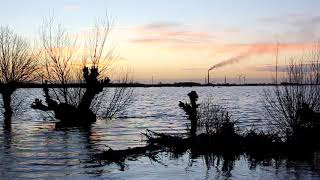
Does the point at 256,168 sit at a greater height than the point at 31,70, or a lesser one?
lesser

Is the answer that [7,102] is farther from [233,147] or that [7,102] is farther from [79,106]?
[233,147]

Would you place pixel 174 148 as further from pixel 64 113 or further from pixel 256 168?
pixel 64 113

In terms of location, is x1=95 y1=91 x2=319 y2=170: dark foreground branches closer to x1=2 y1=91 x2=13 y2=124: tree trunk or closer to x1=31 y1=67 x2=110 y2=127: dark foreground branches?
x1=31 y1=67 x2=110 y2=127: dark foreground branches

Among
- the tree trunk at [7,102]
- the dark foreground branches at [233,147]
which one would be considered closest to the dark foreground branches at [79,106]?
the tree trunk at [7,102]

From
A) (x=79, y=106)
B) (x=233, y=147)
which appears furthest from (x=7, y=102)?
(x=233, y=147)

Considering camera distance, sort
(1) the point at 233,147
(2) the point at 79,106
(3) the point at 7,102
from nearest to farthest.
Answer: (1) the point at 233,147
(2) the point at 79,106
(3) the point at 7,102

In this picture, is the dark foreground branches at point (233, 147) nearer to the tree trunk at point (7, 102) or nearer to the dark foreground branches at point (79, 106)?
the dark foreground branches at point (79, 106)

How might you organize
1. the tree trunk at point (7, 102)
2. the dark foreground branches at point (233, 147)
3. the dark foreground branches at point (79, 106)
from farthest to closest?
1. the tree trunk at point (7, 102)
2. the dark foreground branches at point (79, 106)
3. the dark foreground branches at point (233, 147)

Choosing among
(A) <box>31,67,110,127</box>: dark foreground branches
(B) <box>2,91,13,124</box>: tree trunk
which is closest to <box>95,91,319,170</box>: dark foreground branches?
(A) <box>31,67,110,127</box>: dark foreground branches

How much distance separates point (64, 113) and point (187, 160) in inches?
822

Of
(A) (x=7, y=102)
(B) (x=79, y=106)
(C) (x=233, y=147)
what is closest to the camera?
(C) (x=233, y=147)

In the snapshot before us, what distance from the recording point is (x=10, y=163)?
18172 millimetres

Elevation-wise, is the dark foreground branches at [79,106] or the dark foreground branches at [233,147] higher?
the dark foreground branches at [79,106]

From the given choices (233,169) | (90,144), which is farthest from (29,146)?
(233,169)
